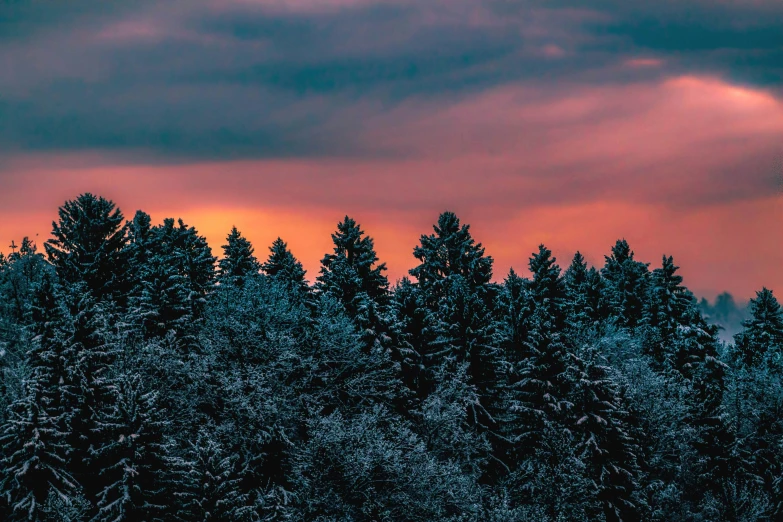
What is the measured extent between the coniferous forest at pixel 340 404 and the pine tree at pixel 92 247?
149 millimetres

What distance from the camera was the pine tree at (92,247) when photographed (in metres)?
53.9

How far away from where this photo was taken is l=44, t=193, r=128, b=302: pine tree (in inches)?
2122

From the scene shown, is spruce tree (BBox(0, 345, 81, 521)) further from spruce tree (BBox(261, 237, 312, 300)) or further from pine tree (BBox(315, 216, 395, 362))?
spruce tree (BBox(261, 237, 312, 300))

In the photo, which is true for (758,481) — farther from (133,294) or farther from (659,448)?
(133,294)

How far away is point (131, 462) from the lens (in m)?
33.0

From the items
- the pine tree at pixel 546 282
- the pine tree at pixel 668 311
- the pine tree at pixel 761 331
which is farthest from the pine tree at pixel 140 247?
the pine tree at pixel 761 331

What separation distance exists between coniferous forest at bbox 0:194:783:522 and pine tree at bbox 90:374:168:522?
9 centimetres

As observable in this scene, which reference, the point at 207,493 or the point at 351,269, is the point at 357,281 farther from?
the point at 207,493

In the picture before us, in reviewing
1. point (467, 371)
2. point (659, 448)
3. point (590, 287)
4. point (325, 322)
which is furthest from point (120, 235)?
point (590, 287)

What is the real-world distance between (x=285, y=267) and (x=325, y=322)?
2530cm

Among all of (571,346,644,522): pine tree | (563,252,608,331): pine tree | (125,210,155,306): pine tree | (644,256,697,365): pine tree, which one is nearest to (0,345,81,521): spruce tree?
(125,210,155,306): pine tree

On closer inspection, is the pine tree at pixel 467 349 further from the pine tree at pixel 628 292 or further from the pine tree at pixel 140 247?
the pine tree at pixel 628 292

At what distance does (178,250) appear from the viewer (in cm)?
6806

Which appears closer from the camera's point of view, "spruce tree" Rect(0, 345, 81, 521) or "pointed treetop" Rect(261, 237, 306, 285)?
"spruce tree" Rect(0, 345, 81, 521)
